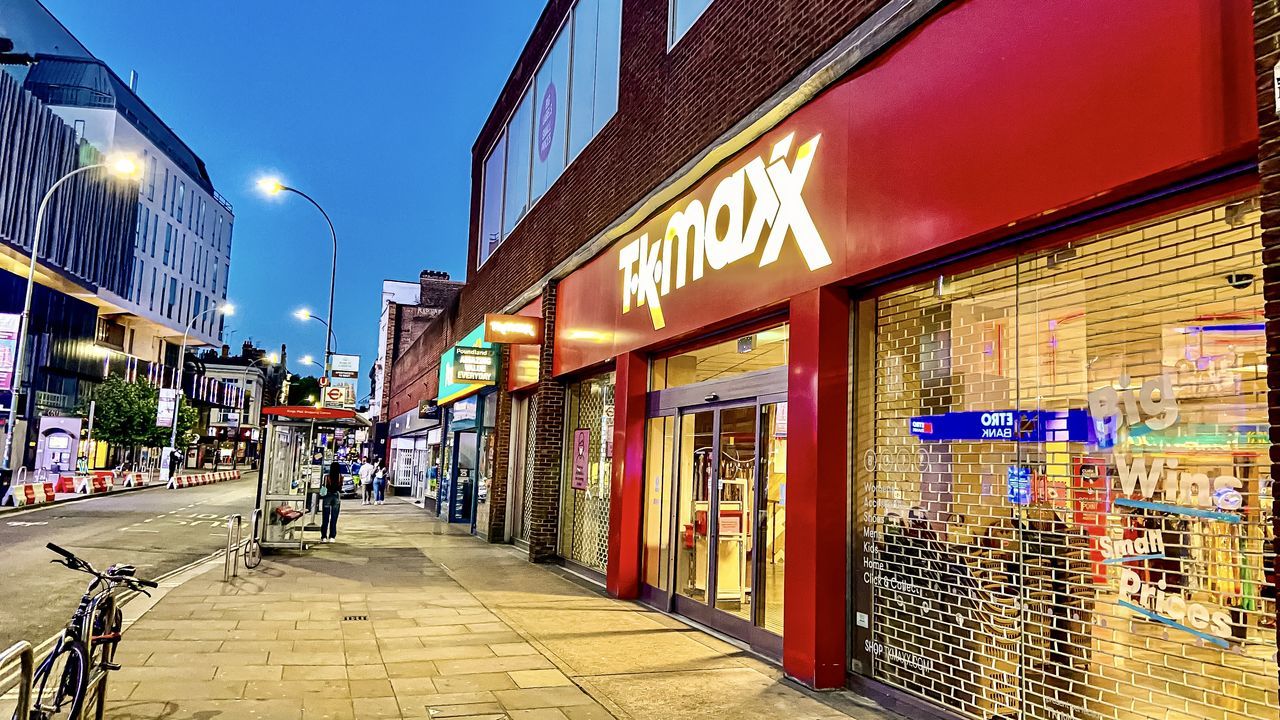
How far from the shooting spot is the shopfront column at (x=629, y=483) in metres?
11.4

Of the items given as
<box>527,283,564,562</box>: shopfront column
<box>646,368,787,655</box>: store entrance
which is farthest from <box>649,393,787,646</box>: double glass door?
<box>527,283,564,562</box>: shopfront column

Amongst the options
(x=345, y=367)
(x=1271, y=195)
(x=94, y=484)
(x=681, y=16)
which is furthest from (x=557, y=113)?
(x=94, y=484)

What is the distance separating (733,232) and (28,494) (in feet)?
87.2

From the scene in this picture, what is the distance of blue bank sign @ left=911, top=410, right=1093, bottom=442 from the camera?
5.22 metres

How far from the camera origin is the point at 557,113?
55.8ft

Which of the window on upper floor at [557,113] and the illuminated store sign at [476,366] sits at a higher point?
the window on upper floor at [557,113]

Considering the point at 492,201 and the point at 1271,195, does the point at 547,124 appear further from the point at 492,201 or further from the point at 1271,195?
the point at 1271,195

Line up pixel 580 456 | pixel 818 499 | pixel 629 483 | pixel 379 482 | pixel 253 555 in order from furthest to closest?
pixel 379 482 < pixel 253 555 < pixel 580 456 < pixel 629 483 < pixel 818 499

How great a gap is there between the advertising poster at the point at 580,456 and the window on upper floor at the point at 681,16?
6.04 metres

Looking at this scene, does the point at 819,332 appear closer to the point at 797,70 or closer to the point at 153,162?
the point at 797,70

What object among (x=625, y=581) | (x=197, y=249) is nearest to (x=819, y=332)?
(x=625, y=581)

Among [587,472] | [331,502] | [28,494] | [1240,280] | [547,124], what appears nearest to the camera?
[1240,280]

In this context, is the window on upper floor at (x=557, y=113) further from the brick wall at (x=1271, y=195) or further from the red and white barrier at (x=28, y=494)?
the red and white barrier at (x=28, y=494)

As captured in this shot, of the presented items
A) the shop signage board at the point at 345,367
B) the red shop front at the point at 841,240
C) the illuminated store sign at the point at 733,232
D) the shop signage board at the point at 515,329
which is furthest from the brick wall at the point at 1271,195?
the shop signage board at the point at 345,367
